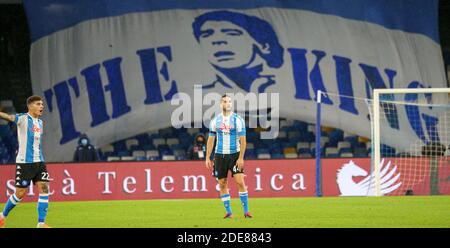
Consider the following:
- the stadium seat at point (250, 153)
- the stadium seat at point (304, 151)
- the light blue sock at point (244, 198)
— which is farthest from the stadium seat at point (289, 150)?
the light blue sock at point (244, 198)

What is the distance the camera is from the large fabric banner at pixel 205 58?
29484 millimetres

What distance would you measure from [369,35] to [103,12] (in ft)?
25.4

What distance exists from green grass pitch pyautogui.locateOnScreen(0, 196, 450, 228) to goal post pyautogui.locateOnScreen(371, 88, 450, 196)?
2.48 m

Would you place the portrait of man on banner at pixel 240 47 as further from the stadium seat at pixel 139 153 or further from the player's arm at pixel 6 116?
the player's arm at pixel 6 116

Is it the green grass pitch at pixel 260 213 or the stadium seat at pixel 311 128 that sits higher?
the stadium seat at pixel 311 128

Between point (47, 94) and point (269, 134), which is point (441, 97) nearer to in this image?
point (269, 134)

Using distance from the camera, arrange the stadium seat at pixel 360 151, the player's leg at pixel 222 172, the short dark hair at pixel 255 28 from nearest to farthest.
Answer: the player's leg at pixel 222 172, the short dark hair at pixel 255 28, the stadium seat at pixel 360 151

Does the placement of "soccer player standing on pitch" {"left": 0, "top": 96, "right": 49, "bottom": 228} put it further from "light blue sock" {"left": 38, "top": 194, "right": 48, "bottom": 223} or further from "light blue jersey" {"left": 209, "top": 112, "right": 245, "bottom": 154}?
"light blue jersey" {"left": 209, "top": 112, "right": 245, "bottom": 154}

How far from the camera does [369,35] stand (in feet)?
98.8

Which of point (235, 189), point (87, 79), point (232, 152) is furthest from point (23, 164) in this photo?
point (87, 79)

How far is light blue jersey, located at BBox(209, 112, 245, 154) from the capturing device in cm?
1672

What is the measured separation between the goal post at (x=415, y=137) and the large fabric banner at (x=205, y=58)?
0.76 m

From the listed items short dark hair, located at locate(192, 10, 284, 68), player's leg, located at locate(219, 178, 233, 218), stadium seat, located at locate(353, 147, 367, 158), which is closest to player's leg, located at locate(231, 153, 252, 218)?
player's leg, located at locate(219, 178, 233, 218)

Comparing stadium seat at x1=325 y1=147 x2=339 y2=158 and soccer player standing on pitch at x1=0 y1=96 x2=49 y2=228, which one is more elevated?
stadium seat at x1=325 y1=147 x2=339 y2=158
